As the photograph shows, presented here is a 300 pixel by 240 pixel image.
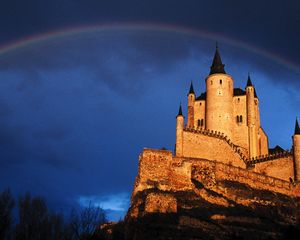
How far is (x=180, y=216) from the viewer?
57.9 meters

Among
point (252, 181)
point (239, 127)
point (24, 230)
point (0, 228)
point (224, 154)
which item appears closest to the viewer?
point (0, 228)

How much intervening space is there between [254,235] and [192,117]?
40.0m

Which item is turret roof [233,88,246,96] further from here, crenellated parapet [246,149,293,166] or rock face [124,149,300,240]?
rock face [124,149,300,240]

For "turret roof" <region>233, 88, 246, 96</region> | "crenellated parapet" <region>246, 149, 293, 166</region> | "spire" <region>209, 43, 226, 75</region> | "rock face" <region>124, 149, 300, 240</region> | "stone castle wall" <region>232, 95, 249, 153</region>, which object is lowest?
"rock face" <region>124, 149, 300, 240</region>

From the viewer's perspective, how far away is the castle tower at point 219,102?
301 feet

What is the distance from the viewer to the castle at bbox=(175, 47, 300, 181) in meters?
82.8

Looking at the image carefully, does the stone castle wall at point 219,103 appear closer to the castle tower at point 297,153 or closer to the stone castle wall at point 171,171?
the castle tower at point 297,153

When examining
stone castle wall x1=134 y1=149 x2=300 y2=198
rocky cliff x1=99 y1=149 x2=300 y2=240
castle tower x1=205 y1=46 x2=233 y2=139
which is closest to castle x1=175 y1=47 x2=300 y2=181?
castle tower x1=205 y1=46 x2=233 y2=139

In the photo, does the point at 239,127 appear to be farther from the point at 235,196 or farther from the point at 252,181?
the point at 235,196

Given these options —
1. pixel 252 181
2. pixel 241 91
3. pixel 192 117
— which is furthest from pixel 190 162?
pixel 241 91

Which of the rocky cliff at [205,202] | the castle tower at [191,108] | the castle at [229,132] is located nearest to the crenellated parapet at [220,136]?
the castle at [229,132]

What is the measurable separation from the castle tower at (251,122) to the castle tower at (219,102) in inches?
129

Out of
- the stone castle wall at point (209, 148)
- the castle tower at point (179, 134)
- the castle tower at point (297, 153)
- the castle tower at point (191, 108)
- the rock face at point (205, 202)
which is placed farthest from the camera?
the castle tower at point (191, 108)

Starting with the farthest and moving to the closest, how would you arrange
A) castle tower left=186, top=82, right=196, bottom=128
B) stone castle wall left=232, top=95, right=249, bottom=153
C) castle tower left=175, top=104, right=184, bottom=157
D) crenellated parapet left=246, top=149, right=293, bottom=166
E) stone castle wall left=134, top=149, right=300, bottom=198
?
castle tower left=186, top=82, right=196, bottom=128 → stone castle wall left=232, top=95, right=249, bottom=153 → crenellated parapet left=246, top=149, right=293, bottom=166 → castle tower left=175, top=104, right=184, bottom=157 → stone castle wall left=134, top=149, right=300, bottom=198
